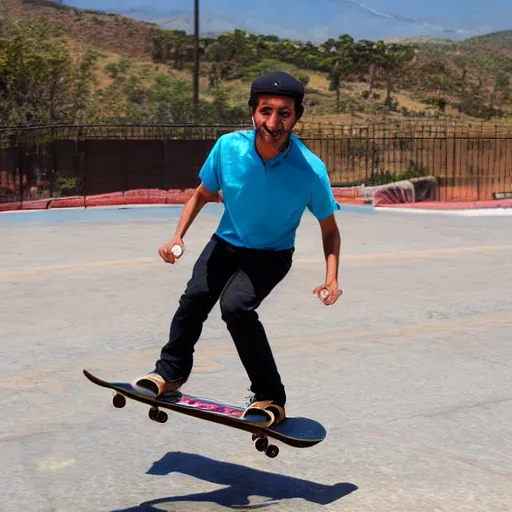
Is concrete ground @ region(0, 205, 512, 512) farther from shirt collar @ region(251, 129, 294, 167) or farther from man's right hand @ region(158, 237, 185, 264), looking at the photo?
shirt collar @ region(251, 129, 294, 167)

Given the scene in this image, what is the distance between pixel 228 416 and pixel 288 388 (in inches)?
84.4

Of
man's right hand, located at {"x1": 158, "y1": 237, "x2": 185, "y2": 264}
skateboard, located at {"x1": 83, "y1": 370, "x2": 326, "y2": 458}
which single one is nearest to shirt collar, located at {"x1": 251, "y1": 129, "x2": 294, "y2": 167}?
man's right hand, located at {"x1": 158, "y1": 237, "x2": 185, "y2": 264}

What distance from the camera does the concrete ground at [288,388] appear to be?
16.3 feet

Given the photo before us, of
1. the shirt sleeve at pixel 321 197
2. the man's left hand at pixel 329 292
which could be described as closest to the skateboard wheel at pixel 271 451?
the man's left hand at pixel 329 292

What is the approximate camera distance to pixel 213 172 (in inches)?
196

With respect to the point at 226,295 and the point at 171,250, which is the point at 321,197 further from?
the point at 171,250

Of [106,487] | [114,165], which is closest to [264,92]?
[106,487]

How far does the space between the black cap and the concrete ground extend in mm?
1831

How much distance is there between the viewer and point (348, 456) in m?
5.52

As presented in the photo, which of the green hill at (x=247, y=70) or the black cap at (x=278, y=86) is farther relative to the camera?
the green hill at (x=247, y=70)

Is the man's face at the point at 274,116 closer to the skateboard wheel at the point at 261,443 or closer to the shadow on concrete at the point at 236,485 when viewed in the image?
the skateboard wheel at the point at 261,443

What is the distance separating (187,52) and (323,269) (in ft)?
285

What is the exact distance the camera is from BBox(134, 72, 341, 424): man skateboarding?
478 cm

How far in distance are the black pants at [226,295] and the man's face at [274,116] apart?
56cm
